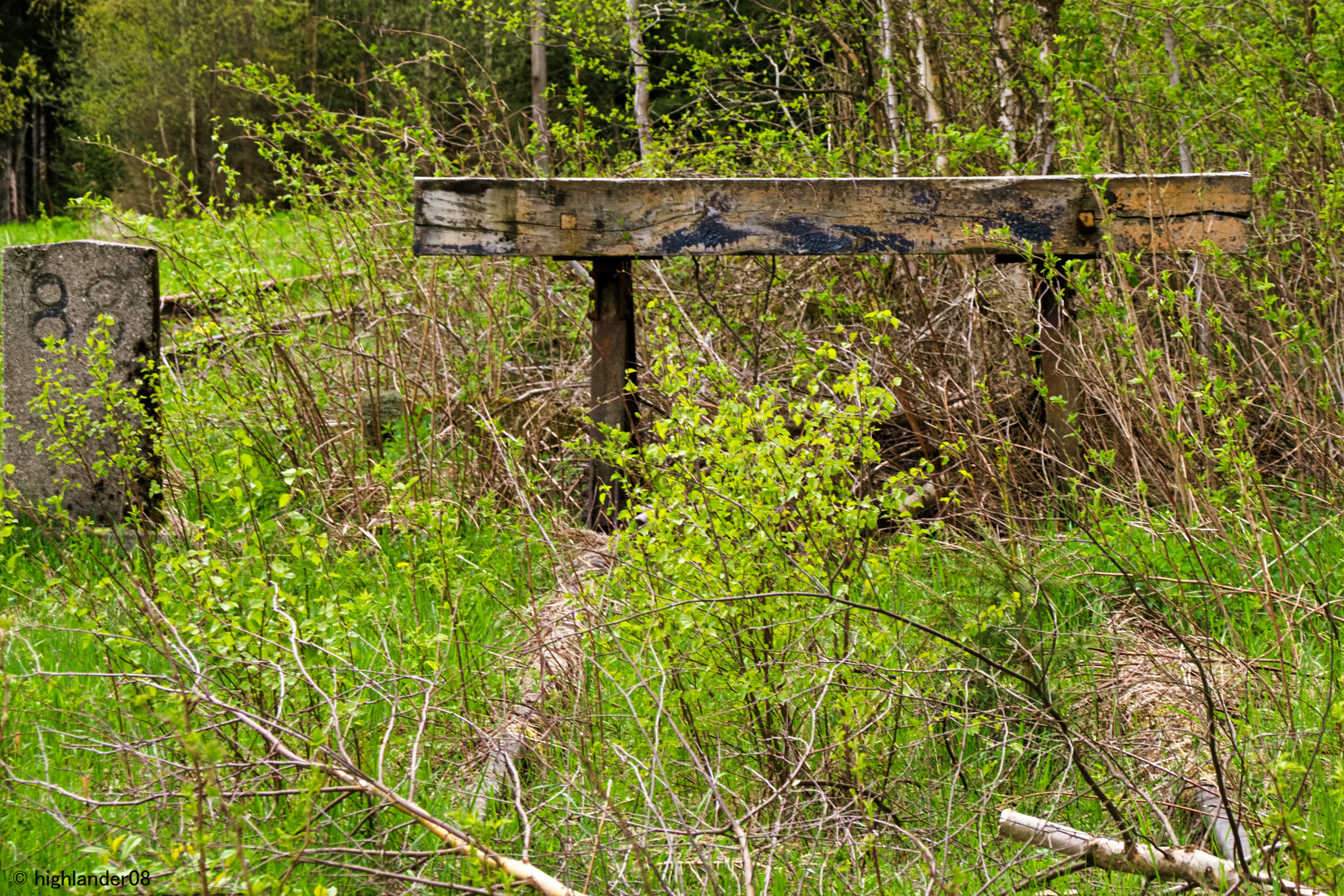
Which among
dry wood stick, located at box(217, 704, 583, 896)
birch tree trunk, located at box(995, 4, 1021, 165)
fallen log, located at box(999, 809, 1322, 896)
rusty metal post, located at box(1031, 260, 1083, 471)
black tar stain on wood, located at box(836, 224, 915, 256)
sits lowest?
fallen log, located at box(999, 809, 1322, 896)

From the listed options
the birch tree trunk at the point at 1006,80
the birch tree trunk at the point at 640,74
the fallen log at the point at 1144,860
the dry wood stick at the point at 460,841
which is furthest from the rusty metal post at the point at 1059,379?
the dry wood stick at the point at 460,841

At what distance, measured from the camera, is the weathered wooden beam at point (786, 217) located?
4.36 metres

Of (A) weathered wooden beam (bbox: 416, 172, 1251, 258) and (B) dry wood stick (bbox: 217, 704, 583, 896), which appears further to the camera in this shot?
(A) weathered wooden beam (bbox: 416, 172, 1251, 258)

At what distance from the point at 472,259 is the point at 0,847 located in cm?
396

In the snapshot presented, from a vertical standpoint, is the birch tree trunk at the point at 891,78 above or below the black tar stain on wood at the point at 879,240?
above

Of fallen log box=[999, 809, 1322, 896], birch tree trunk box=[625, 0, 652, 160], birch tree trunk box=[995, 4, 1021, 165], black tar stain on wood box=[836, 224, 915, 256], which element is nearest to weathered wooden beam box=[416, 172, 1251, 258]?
black tar stain on wood box=[836, 224, 915, 256]

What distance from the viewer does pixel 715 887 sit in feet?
6.63

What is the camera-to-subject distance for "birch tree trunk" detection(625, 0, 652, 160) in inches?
270

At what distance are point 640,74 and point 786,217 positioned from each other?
5.59m

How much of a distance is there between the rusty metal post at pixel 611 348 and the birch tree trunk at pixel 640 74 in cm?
182

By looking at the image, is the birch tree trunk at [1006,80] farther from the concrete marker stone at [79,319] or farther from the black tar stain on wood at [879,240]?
the concrete marker stone at [79,319]

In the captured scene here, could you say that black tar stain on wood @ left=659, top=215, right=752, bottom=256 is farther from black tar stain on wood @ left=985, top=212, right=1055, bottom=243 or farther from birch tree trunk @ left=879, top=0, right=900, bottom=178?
birch tree trunk @ left=879, top=0, right=900, bottom=178

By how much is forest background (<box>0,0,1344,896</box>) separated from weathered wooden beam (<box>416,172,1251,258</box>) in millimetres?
241

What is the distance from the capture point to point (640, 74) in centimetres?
940
